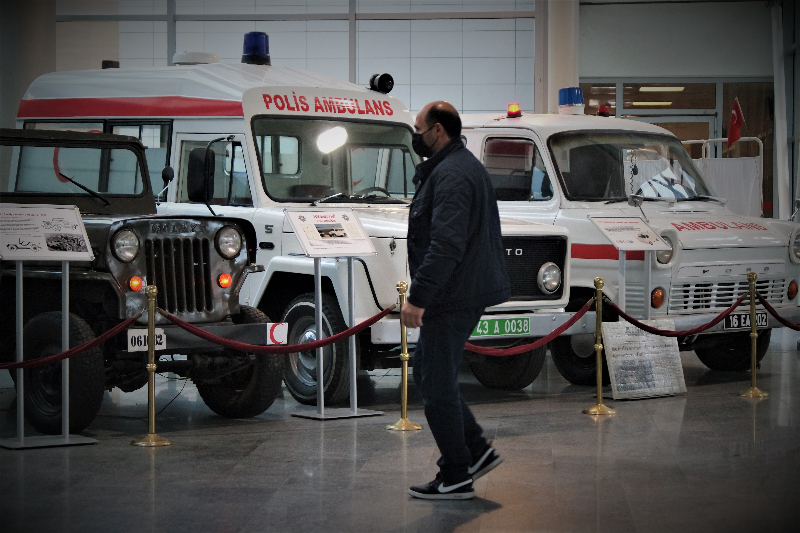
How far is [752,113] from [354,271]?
1100cm

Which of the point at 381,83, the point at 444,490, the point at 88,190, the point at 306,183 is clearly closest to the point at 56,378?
the point at 88,190

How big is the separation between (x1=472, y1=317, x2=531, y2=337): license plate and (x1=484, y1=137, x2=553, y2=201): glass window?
170 cm

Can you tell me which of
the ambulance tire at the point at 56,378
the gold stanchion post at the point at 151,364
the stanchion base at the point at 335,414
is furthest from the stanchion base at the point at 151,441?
the stanchion base at the point at 335,414

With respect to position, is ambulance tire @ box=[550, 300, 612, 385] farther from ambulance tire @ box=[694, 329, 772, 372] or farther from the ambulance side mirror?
the ambulance side mirror

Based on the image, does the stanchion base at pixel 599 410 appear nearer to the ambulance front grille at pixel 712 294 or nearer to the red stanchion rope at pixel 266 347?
the ambulance front grille at pixel 712 294

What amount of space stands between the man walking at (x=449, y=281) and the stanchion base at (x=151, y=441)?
2.07 meters

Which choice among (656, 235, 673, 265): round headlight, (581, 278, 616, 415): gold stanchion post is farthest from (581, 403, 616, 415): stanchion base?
(656, 235, 673, 265): round headlight

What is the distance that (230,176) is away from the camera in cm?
884

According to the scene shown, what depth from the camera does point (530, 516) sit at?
523 centimetres

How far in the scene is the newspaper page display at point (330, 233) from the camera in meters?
7.70

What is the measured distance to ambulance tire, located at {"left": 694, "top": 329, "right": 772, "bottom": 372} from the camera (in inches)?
418

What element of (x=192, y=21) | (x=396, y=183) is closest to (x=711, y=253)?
(x=396, y=183)

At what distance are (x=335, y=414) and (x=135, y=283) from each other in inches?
68.6

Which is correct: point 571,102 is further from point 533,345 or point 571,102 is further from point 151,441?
point 151,441
